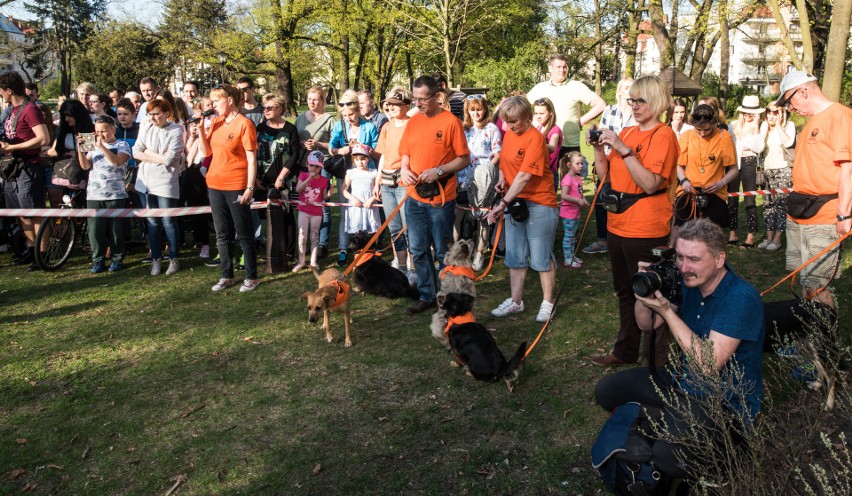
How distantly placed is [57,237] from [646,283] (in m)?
7.51

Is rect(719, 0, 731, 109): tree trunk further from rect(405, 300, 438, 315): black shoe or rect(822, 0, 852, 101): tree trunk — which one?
rect(405, 300, 438, 315): black shoe

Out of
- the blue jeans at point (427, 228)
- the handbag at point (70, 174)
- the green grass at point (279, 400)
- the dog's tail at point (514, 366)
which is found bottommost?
the green grass at point (279, 400)

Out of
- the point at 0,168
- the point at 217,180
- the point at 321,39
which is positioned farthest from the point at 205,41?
the point at 217,180

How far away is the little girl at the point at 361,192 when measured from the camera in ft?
25.0

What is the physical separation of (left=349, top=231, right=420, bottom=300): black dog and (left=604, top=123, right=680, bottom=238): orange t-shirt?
2673 mm

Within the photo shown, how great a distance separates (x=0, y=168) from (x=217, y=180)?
3348mm

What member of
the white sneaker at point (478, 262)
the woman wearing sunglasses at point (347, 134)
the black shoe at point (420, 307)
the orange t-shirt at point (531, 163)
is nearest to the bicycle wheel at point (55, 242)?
the woman wearing sunglasses at point (347, 134)

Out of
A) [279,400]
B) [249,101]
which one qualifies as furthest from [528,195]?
[249,101]

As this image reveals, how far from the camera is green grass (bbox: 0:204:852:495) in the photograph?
11.8 ft

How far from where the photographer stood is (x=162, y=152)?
7297 millimetres

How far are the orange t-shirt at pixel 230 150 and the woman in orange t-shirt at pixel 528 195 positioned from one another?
2625 millimetres

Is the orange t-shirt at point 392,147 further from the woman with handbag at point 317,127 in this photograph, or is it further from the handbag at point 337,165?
the woman with handbag at point 317,127

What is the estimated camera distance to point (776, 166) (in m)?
8.09

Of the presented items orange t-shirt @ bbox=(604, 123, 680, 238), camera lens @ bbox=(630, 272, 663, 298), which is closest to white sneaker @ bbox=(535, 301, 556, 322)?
orange t-shirt @ bbox=(604, 123, 680, 238)
